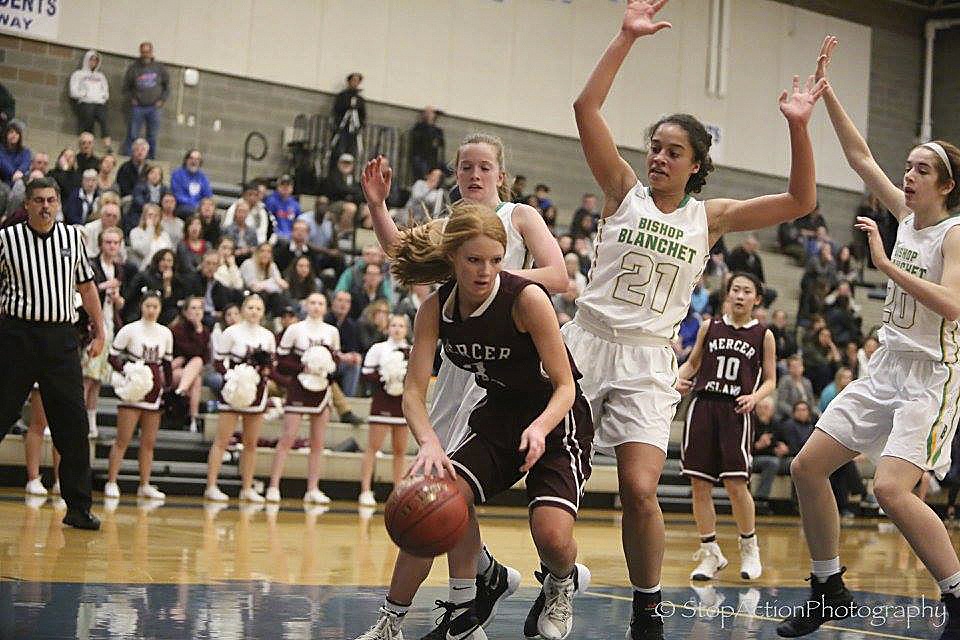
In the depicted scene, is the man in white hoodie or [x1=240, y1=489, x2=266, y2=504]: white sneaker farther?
the man in white hoodie

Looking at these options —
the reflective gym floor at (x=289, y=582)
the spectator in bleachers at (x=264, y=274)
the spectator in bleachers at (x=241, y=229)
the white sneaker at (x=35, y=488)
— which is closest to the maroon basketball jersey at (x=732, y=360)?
the reflective gym floor at (x=289, y=582)

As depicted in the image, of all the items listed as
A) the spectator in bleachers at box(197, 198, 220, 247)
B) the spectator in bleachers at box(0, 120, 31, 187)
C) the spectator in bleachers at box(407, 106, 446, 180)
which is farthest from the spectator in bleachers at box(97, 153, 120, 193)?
the spectator in bleachers at box(407, 106, 446, 180)

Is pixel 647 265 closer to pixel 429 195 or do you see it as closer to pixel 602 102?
pixel 602 102

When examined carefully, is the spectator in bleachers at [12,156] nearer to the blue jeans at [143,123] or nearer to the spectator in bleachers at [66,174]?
the spectator in bleachers at [66,174]

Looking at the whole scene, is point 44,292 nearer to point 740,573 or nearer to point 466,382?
point 466,382

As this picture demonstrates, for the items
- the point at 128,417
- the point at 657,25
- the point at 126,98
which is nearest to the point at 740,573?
the point at 657,25

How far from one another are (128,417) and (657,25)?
7288mm

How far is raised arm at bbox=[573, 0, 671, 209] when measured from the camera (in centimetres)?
459

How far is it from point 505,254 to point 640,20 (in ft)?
3.26

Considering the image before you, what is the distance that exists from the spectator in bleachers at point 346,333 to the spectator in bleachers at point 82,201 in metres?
2.76

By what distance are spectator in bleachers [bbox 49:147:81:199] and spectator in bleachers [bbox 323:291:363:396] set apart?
3.06 m

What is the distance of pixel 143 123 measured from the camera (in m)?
17.0

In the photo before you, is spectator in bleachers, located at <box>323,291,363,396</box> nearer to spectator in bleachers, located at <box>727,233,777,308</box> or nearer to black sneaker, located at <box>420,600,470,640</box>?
spectator in bleachers, located at <box>727,233,777,308</box>

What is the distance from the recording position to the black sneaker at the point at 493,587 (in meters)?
4.98
